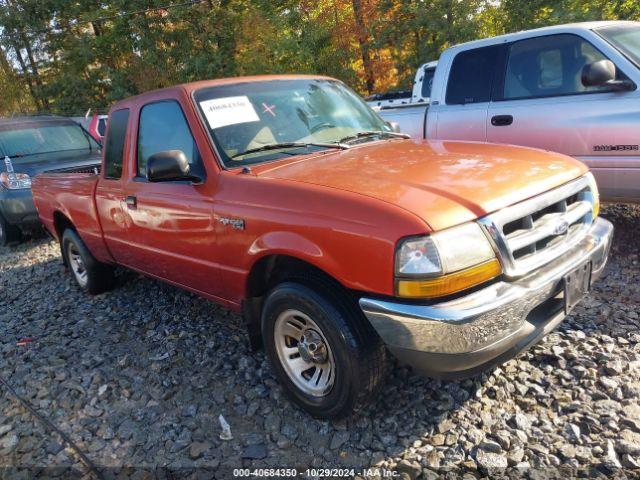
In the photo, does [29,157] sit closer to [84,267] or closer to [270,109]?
[84,267]

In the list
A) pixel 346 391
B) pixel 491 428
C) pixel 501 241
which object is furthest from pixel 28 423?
pixel 501 241

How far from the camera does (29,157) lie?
25.3ft

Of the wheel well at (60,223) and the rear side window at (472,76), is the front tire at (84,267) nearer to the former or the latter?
the wheel well at (60,223)

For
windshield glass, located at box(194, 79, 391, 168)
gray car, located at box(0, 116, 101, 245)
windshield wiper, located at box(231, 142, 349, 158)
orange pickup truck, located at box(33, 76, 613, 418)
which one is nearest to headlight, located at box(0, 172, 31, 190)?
gray car, located at box(0, 116, 101, 245)

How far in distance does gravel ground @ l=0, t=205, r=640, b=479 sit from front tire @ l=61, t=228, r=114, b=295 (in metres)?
0.95

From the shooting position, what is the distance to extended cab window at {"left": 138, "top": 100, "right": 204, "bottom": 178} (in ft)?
10.6

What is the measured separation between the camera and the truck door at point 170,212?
3.13m

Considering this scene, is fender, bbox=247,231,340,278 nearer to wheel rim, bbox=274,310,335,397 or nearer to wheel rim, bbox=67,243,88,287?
wheel rim, bbox=274,310,335,397

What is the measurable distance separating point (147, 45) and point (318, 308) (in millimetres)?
17451

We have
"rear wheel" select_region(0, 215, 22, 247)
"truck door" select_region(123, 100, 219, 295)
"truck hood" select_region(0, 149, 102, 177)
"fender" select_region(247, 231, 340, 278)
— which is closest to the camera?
"fender" select_region(247, 231, 340, 278)

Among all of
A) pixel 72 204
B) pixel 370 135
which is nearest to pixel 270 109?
pixel 370 135

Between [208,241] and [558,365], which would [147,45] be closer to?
[208,241]

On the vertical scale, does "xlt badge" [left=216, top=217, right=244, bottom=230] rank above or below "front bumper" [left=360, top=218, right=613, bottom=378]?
above

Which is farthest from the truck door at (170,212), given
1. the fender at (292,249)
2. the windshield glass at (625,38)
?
the windshield glass at (625,38)
